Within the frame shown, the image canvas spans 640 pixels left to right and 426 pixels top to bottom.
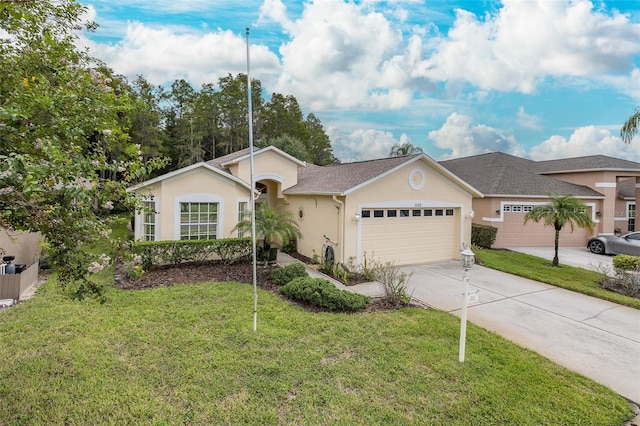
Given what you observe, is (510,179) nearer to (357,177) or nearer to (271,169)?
(357,177)

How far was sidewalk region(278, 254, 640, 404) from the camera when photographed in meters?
5.42

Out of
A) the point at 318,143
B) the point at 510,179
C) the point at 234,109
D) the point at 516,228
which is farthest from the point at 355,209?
the point at 318,143

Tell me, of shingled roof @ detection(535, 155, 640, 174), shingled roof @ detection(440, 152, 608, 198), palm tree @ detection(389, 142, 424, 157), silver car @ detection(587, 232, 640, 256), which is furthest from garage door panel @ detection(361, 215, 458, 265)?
palm tree @ detection(389, 142, 424, 157)

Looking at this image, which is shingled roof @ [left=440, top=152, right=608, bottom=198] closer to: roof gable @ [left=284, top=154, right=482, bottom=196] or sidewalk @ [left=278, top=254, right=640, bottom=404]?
roof gable @ [left=284, top=154, right=482, bottom=196]

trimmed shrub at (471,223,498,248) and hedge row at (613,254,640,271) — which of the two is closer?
hedge row at (613,254,640,271)

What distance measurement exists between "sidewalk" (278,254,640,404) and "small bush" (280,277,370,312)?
137 cm

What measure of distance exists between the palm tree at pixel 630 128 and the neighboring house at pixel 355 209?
22.3ft

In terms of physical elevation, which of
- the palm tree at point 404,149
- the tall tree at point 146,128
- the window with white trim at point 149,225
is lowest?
the window with white trim at point 149,225

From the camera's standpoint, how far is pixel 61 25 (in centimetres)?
657

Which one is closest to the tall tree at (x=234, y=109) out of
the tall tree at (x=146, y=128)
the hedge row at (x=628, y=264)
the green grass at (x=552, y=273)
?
the tall tree at (x=146, y=128)

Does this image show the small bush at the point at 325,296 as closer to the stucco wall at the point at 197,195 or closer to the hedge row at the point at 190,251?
the hedge row at the point at 190,251

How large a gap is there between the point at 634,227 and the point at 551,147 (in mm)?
7122

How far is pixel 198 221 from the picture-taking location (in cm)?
1223

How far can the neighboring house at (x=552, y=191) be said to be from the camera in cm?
1814
